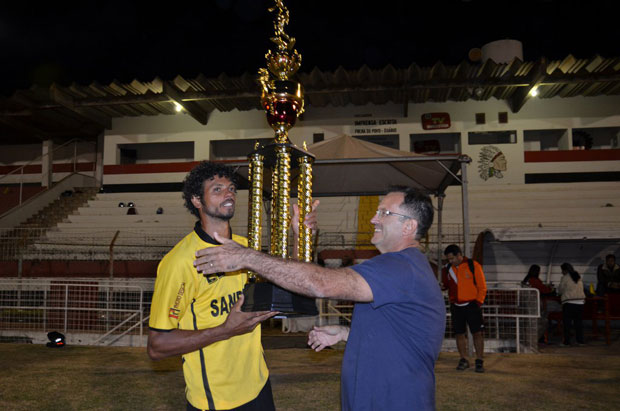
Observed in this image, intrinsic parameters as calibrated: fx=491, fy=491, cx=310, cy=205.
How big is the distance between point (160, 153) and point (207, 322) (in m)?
26.0

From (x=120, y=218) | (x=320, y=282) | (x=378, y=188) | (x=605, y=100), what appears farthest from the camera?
(x=605, y=100)

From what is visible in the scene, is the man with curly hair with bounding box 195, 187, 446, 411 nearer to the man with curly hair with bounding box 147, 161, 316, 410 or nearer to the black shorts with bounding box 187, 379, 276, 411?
the man with curly hair with bounding box 147, 161, 316, 410

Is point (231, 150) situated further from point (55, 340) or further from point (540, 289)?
point (540, 289)

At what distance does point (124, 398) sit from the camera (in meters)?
6.33

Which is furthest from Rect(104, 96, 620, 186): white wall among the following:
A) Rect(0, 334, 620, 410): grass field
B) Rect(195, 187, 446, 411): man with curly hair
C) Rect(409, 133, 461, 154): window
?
Rect(195, 187, 446, 411): man with curly hair

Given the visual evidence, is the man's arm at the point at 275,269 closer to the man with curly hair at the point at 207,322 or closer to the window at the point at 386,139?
the man with curly hair at the point at 207,322

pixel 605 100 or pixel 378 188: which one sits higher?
pixel 605 100

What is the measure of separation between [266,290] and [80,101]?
20.6 m

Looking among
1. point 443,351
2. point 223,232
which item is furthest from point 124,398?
point 443,351

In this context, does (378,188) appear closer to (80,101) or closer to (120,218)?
(120,218)

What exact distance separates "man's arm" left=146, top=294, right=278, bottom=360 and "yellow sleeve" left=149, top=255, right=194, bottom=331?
56 mm

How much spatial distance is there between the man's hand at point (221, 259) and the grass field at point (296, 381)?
14.9 ft

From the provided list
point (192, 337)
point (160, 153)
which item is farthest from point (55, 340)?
point (160, 153)

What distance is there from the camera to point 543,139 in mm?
24297
